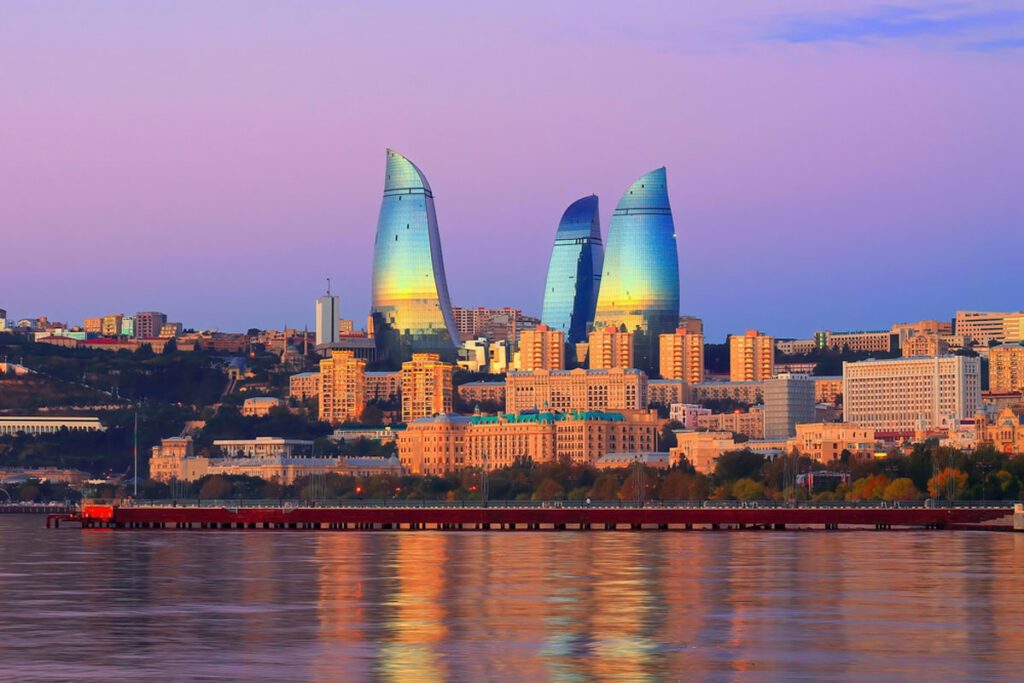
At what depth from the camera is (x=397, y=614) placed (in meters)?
67.2

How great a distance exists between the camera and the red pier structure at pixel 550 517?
495ft

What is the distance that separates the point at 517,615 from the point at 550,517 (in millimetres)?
90919

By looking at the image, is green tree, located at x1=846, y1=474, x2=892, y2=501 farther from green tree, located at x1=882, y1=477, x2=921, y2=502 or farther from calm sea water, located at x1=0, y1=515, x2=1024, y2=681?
calm sea water, located at x1=0, y1=515, x2=1024, y2=681

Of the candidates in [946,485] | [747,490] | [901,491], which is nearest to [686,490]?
[747,490]

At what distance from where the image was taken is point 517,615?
66.8 metres

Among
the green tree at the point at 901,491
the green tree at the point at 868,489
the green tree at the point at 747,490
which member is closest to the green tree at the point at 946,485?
the green tree at the point at 901,491

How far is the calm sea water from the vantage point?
177ft

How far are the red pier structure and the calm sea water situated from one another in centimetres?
4053

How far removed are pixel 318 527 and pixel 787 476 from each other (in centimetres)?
4285

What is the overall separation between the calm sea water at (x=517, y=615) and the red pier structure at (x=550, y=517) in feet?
133

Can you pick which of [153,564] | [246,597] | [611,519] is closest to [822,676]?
[246,597]

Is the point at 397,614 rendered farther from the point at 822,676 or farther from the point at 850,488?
the point at 850,488

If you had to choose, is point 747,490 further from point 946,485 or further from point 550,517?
point 550,517

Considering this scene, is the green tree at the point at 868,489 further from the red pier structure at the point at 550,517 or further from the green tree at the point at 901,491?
the red pier structure at the point at 550,517
